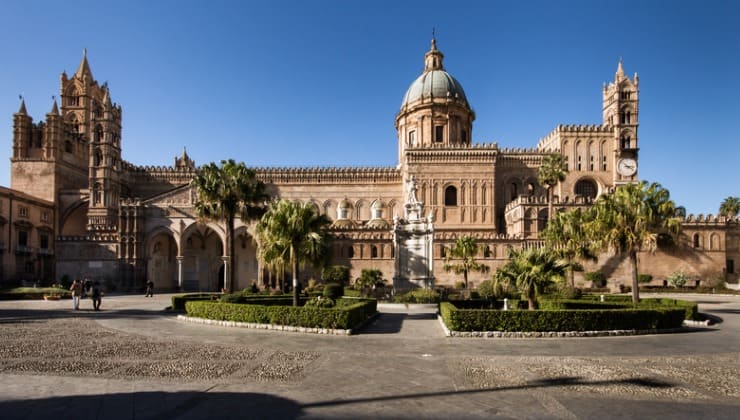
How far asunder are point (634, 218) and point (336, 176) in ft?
134

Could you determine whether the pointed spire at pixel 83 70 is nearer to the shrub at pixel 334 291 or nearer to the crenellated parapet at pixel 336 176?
the crenellated parapet at pixel 336 176

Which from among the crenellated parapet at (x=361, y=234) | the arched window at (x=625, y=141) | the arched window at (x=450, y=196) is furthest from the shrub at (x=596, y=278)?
the arched window at (x=625, y=141)

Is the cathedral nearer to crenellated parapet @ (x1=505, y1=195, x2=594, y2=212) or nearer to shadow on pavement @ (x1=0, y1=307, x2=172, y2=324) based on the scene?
crenellated parapet @ (x1=505, y1=195, x2=594, y2=212)

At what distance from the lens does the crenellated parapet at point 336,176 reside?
2427 inches

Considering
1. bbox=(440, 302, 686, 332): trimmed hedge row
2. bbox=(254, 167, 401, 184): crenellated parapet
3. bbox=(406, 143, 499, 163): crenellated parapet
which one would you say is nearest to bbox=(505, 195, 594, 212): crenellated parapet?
bbox=(406, 143, 499, 163): crenellated parapet

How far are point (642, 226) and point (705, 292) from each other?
2625 cm

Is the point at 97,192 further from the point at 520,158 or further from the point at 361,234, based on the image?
the point at 520,158

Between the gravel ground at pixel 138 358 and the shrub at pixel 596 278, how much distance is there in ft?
126

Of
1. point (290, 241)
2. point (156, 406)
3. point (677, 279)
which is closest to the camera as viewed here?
point (156, 406)

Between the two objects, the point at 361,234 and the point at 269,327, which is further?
the point at 361,234

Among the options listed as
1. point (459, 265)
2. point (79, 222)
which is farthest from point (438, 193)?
point (79, 222)

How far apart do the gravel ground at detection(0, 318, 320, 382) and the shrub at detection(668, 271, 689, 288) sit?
4467 cm

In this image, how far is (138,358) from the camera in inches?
489

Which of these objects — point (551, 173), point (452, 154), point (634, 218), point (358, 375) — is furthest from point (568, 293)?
point (452, 154)
